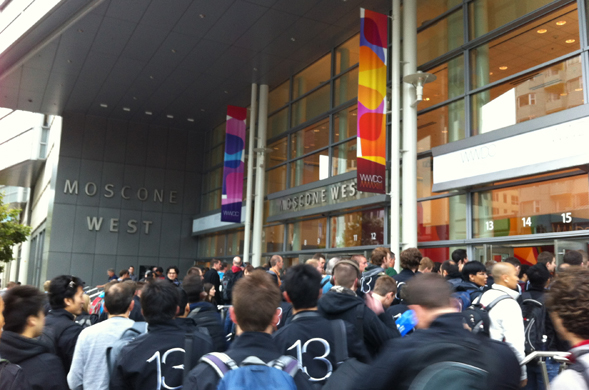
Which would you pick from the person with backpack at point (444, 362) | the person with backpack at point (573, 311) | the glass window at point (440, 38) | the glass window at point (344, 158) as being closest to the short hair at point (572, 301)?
the person with backpack at point (573, 311)

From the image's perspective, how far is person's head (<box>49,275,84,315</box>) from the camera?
4070 millimetres

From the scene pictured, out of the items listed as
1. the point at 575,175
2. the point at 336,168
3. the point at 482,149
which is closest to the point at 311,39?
the point at 336,168

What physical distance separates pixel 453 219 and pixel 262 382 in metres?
10.8

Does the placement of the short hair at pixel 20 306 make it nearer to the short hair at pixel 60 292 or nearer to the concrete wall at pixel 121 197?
the short hair at pixel 60 292

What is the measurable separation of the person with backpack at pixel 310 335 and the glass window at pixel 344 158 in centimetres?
1250

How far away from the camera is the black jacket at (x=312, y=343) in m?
3.10

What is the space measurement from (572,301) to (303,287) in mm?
1519

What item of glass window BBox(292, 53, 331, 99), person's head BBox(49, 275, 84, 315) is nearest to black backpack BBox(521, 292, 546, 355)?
person's head BBox(49, 275, 84, 315)

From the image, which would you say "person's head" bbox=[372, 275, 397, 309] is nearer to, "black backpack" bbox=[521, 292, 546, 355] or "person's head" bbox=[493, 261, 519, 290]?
"person's head" bbox=[493, 261, 519, 290]

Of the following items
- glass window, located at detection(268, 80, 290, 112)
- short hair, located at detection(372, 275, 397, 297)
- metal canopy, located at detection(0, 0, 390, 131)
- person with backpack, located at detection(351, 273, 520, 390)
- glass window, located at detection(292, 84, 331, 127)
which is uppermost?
metal canopy, located at detection(0, 0, 390, 131)

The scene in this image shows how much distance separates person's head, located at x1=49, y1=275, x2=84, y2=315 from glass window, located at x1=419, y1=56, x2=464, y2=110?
35.3 ft

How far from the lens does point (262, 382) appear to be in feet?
7.04

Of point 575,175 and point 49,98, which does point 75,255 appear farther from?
point 575,175

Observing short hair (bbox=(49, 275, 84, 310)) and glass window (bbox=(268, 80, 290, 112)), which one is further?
glass window (bbox=(268, 80, 290, 112))
